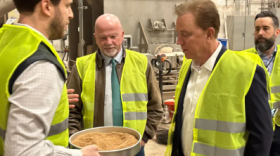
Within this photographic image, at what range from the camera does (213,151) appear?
126cm

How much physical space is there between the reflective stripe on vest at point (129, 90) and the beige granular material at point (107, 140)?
0.38 metres

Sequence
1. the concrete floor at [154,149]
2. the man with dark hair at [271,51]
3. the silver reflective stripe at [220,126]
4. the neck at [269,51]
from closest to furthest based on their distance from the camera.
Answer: the silver reflective stripe at [220,126] < the man with dark hair at [271,51] < the neck at [269,51] < the concrete floor at [154,149]

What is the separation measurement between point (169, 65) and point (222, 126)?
2.95 metres

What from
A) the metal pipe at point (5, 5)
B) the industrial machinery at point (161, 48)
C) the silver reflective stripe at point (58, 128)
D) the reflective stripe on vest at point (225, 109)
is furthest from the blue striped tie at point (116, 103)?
the industrial machinery at point (161, 48)

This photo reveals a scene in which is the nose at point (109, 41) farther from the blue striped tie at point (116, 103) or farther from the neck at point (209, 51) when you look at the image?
the neck at point (209, 51)

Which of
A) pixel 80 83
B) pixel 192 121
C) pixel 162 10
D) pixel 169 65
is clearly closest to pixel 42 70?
pixel 192 121

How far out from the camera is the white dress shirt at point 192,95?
1.36 metres

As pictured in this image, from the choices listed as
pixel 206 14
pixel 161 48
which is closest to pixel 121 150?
pixel 206 14

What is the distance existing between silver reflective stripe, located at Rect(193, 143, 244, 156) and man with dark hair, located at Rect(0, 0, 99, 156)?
59 cm

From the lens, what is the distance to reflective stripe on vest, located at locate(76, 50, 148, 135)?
179cm

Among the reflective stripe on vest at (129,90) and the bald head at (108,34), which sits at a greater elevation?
the bald head at (108,34)

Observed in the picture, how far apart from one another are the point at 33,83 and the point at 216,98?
0.88 metres

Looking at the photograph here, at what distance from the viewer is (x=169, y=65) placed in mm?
4148

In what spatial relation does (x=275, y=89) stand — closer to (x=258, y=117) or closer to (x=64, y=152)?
(x=258, y=117)
